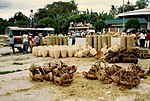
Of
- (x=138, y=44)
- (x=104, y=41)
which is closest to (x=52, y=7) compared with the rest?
(x=138, y=44)

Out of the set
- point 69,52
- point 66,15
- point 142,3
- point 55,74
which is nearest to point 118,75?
point 55,74

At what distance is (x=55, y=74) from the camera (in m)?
10.1

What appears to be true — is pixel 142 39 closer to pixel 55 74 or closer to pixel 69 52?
pixel 69 52

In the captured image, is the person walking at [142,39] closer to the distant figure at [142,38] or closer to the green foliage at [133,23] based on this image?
the distant figure at [142,38]

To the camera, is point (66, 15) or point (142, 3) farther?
point (142, 3)

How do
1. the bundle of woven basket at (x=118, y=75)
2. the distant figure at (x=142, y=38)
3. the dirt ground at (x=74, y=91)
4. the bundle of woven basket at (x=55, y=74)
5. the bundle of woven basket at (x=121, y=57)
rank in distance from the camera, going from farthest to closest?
the distant figure at (x=142, y=38), the bundle of woven basket at (x=121, y=57), the bundle of woven basket at (x=55, y=74), the bundle of woven basket at (x=118, y=75), the dirt ground at (x=74, y=91)

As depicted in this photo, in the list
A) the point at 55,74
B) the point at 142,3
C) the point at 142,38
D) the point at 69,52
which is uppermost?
the point at 142,3

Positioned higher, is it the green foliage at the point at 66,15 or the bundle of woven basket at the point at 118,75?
the green foliage at the point at 66,15

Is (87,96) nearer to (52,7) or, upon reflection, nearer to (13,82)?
(13,82)

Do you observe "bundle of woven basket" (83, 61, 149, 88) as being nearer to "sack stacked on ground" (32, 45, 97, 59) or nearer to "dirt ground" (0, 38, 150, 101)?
"dirt ground" (0, 38, 150, 101)

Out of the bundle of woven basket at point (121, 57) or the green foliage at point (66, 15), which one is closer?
the bundle of woven basket at point (121, 57)

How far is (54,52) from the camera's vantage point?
18.5 metres

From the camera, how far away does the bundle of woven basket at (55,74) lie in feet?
31.8

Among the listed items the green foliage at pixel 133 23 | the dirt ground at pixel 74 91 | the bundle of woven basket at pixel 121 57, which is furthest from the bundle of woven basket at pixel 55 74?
the green foliage at pixel 133 23
